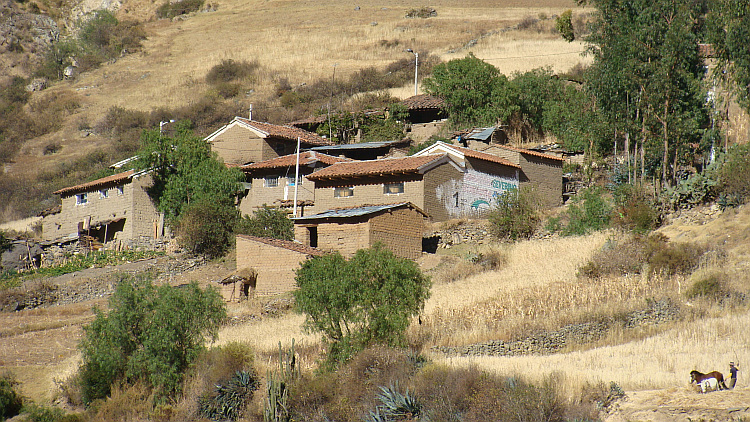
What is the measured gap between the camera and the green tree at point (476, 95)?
176ft

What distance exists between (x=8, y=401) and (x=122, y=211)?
22.3 metres

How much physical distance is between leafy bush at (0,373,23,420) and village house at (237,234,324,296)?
11.4 m

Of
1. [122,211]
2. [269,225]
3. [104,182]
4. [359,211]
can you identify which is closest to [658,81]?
[359,211]

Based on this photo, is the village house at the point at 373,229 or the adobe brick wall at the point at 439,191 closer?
the village house at the point at 373,229

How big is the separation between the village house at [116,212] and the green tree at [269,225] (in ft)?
25.2

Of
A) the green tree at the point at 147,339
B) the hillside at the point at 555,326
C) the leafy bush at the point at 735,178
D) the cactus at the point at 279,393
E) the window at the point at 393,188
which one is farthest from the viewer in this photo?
the window at the point at 393,188

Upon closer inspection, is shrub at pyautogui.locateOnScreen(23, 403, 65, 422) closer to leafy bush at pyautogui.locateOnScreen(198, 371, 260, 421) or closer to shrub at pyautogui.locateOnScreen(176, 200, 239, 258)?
leafy bush at pyautogui.locateOnScreen(198, 371, 260, 421)

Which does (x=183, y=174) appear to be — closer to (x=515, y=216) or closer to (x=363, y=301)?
(x=515, y=216)

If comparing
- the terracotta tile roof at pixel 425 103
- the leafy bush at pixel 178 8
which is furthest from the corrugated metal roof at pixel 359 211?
the leafy bush at pixel 178 8

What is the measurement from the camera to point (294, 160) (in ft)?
150

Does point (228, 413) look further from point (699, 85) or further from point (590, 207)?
point (699, 85)

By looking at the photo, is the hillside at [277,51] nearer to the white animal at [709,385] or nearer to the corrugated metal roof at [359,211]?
the corrugated metal roof at [359,211]

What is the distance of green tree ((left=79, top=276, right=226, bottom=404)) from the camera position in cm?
2439

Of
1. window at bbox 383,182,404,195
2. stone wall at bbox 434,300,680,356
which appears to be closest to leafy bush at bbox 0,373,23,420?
stone wall at bbox 434,300,680,356
